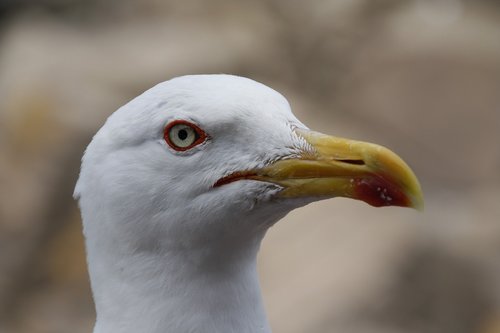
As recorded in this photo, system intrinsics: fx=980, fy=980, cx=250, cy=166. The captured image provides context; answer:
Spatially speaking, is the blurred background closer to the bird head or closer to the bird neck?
the bird neck

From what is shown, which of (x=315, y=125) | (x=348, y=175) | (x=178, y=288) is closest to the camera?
(x=348, y=175)

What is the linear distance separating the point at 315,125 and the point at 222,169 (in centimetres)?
525

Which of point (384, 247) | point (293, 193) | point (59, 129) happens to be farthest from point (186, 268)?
point (59, 129)

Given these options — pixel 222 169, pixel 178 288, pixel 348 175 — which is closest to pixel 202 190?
pixel 222 169

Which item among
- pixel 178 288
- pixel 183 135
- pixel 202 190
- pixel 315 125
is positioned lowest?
pixel 178 288

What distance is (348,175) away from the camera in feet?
8.29

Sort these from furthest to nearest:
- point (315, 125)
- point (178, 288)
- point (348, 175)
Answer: point (315, 125)
point (178, 288)
point (348, 175)

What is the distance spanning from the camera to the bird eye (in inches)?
103

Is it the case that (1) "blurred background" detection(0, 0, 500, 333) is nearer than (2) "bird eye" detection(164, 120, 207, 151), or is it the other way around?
(2) "bird eye" detection(164, 120, 207, 151)

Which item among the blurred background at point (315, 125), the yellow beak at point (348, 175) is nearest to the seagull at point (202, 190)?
the yellow beak at point (348, 175)

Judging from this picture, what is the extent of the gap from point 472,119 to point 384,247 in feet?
7.83

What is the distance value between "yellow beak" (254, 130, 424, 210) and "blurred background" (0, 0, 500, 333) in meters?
3.58

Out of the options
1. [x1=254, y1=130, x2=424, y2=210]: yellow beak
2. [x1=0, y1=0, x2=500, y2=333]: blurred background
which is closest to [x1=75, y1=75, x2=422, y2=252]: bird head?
[x1=254, y1=130, x2=424, y2=210]: yellow beak

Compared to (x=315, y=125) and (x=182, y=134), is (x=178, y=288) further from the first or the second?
(x=315, y=125)
